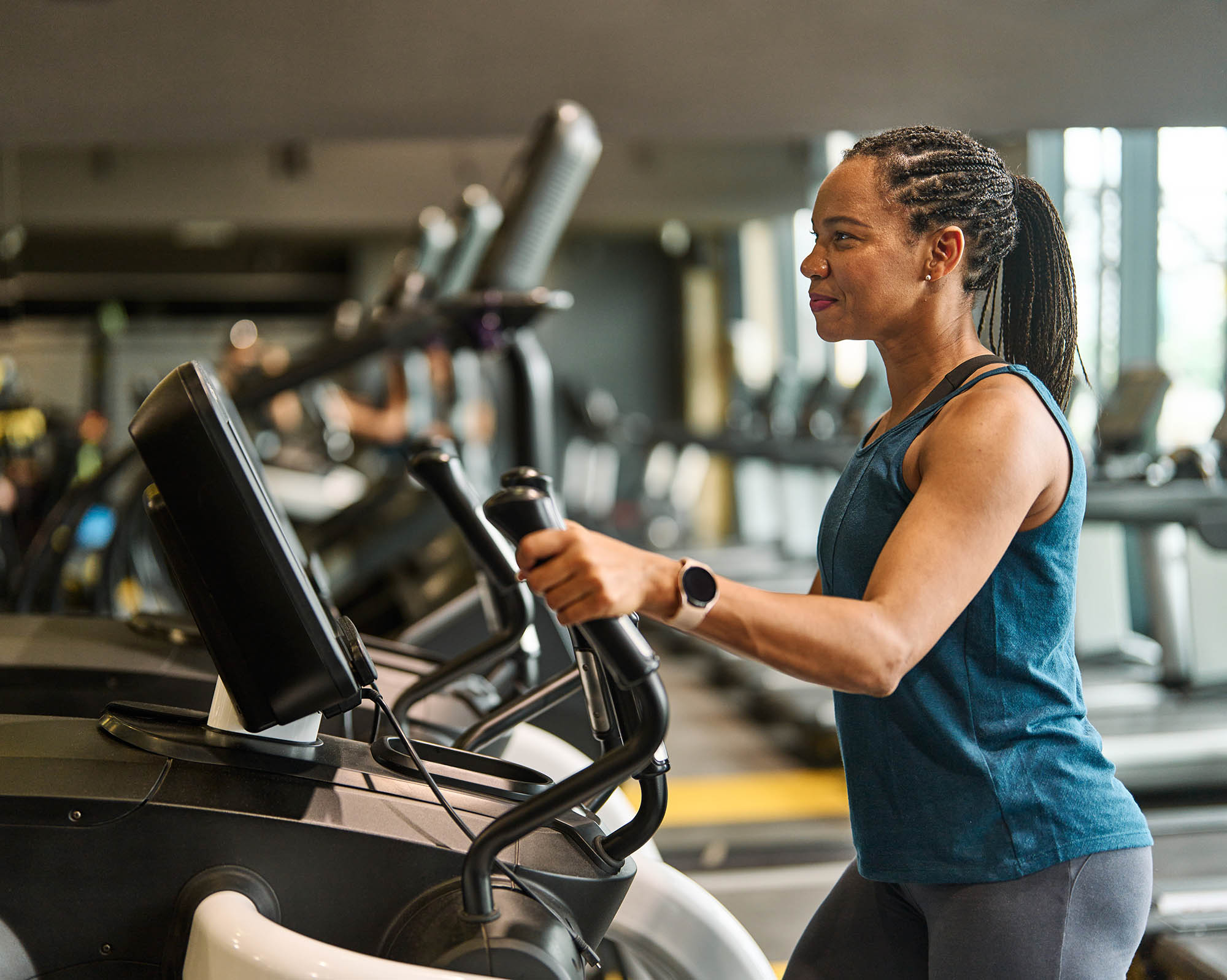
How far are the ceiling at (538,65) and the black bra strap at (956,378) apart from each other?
216 centimetres

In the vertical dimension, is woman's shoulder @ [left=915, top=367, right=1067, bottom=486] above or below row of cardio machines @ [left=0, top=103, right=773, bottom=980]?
above

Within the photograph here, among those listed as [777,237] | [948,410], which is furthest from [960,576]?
[777,237]

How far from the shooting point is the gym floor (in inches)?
104

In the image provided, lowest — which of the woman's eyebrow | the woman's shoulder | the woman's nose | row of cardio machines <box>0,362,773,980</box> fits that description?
row of cardio machines <box>0,362,773,980</box>

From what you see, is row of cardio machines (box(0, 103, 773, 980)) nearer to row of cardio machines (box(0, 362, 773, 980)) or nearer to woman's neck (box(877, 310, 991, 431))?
row of cardio machines (box(0, 362, 773, 980))

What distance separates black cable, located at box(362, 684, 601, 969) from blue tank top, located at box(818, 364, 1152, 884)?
30 cm

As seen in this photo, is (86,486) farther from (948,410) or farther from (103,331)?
(103,331)

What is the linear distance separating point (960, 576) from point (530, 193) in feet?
5.60

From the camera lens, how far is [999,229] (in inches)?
43.7

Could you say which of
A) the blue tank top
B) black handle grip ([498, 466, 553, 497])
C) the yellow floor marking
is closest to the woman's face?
the blue tank top

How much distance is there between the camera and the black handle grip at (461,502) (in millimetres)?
1469

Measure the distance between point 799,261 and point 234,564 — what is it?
10.5ft

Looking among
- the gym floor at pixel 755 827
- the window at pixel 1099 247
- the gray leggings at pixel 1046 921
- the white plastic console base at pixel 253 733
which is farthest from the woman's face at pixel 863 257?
the window at pixel 1099 247

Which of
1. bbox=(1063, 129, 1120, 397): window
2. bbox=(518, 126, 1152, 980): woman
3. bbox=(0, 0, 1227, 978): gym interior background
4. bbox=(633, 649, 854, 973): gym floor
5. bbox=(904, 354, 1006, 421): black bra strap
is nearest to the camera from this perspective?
bbox=(518, 126, 1152, 980): woman
